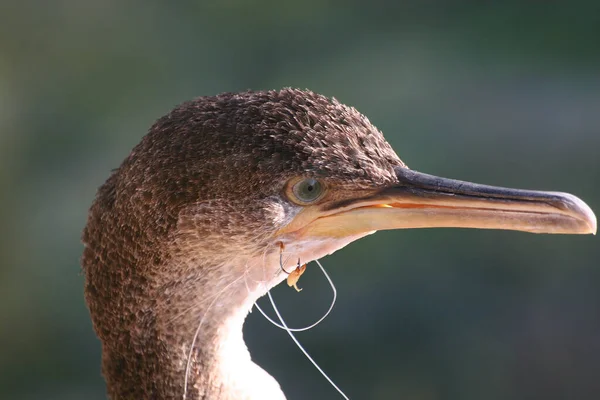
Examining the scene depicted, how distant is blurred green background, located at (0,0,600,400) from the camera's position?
210 inches

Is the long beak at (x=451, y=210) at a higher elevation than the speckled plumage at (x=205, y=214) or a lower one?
lower

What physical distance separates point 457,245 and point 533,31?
8.35ft

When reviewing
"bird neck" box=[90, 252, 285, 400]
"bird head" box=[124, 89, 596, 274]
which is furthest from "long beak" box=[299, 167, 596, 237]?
"bird neck" box=[90, 252, 285, 400]

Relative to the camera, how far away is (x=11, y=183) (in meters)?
6.43

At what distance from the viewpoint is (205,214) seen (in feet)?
7.00

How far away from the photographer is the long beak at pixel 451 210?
2.11 metres

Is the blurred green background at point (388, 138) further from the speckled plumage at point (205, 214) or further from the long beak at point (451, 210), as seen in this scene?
the long beak at point (451, 210)

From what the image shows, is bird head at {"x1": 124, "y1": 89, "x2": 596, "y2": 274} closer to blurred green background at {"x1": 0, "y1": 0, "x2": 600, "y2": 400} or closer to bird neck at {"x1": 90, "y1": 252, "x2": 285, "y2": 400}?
bird neck at {"x1": 90, "y1": 252, "x2": 285, "y2": 400}

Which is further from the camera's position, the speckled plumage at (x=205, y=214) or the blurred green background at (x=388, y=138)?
the blurred green background at (x=388, y=138)

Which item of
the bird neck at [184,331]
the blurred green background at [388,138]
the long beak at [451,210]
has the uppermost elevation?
the blurred green background at [388,138]

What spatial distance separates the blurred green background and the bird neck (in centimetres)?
298

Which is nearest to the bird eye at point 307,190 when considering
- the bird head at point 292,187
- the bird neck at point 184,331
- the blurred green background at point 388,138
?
the bird head at point 292,187

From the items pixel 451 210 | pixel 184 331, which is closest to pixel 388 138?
pixel 451 210

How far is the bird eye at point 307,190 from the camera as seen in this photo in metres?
2.16
